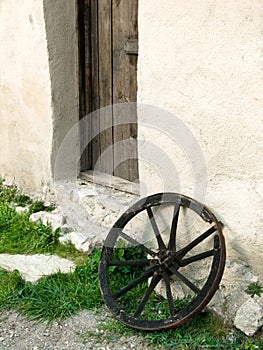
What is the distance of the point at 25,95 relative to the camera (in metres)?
5.14

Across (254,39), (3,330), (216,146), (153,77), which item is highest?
(254,39)

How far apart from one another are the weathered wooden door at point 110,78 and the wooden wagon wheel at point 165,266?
1.00 metres

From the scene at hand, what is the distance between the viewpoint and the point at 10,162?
5.55 meters

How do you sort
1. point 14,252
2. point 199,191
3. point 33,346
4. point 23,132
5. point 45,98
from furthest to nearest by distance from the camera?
1. point 23,132
2. point 45,98
3. point 14,252
4. point 199,191
5. point 33,346

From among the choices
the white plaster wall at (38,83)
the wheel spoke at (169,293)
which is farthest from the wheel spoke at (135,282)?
the white plaster wall at (38,83)

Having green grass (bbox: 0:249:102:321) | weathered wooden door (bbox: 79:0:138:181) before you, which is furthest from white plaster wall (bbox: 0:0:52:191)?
green grass (bbox: 0:249:102:321)

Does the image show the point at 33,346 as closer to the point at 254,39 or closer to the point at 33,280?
the point at 33,280

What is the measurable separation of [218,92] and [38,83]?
2.01 metres

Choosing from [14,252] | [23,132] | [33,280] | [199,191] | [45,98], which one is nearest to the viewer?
[199,191]

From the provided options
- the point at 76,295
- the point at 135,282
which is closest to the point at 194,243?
the point at 135,282

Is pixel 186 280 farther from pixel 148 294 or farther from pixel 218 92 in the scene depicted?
pixel 218 92

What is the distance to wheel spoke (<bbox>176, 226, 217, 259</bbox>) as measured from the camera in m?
3.46

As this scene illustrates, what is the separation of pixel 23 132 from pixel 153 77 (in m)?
1.88

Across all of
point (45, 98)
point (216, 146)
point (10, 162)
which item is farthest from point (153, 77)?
point (10, 162)
